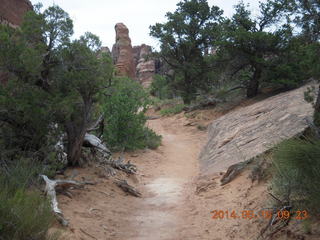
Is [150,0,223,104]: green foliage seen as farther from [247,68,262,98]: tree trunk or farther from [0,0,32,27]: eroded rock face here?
[0,0,32,27]: eroded rock face

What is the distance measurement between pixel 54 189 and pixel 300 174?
398cm

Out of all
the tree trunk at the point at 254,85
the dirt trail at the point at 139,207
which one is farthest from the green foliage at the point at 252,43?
the dirt trail at the point at 139,207

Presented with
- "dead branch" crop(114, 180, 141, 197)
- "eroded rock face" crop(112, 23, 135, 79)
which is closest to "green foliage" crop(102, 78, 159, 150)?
"dead branch" crop(114, 180, 141, 197)

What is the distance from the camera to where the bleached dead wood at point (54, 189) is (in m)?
4.28

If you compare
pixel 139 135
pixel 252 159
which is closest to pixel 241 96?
pixel 139 135

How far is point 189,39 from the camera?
25109 mm

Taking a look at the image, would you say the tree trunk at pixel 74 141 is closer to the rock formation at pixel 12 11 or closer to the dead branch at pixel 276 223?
the rock formation at pixel 12 11

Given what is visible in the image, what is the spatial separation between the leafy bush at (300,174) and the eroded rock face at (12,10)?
25.1ft

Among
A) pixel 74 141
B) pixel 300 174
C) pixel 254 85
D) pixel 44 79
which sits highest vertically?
pixel 44 79

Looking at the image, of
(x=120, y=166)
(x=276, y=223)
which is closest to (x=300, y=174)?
(x=276, y=223)

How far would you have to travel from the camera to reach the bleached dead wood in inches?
169

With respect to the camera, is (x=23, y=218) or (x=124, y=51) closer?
(x=23, y=218)

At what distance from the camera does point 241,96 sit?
2061cm

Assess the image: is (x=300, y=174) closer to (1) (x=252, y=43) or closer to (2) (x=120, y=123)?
(2) (x=120, y=123)
